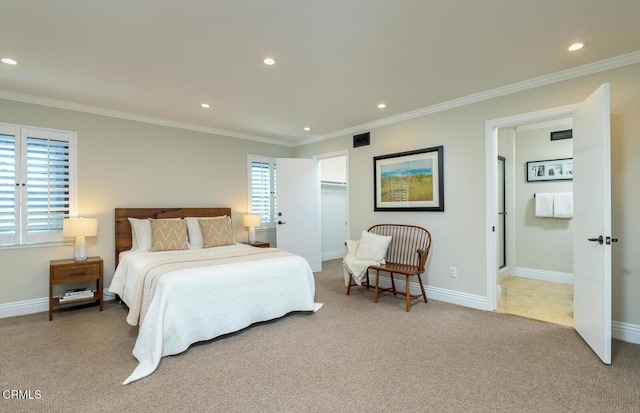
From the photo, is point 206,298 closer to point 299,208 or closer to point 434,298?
point 434,298

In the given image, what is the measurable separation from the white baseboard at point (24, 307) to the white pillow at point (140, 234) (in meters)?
1.07

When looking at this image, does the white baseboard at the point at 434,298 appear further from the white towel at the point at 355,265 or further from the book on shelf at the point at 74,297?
the white towel at the point at 355,265

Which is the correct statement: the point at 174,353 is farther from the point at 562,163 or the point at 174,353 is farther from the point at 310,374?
the point at 562,163

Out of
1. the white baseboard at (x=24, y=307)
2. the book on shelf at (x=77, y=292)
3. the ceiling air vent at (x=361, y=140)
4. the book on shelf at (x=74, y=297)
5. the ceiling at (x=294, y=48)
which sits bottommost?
the white baseboard at (x=24, y=307)

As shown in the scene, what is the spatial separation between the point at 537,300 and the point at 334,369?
10.2 ft

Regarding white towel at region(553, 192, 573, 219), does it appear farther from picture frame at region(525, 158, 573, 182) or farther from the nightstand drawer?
the nightstand drawer

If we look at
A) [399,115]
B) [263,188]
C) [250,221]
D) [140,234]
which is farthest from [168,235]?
[399,115]

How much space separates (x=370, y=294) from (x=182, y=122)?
12.3ft

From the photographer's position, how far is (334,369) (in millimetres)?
2273

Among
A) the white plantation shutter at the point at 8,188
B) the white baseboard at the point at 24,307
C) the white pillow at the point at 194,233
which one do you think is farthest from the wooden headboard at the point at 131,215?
the white plantation shutter at the point at 8,188

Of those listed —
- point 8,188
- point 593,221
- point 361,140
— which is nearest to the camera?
point 593,221

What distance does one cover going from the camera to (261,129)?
511 centimetres

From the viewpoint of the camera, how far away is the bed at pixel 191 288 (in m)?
2.46

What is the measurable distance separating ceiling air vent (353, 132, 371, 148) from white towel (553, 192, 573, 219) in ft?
9.80
